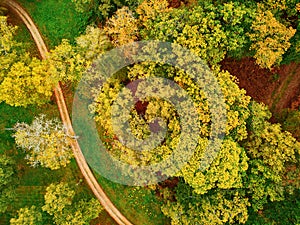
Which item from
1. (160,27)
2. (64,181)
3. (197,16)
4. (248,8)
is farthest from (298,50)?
(64,181)

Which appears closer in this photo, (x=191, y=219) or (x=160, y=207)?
(x=191, y=219)

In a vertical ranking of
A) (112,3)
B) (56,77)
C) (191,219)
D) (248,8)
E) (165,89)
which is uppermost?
(248,8)

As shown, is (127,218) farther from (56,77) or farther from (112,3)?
(112,3)

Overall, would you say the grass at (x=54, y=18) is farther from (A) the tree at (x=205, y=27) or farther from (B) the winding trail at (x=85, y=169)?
(A) the tree at (x=205, y=27)

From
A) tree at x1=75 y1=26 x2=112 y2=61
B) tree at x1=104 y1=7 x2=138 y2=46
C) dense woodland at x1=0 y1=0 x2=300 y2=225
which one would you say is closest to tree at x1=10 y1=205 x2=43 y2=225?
dense woodland at x1=0 y1=0 x2=300 y2=225

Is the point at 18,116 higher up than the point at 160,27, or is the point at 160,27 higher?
the point at 160,27

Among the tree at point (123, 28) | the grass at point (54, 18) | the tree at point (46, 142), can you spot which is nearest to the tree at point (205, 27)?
the tree at point (123, 28)

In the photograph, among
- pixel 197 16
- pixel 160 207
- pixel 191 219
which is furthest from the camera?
pixel 160 207

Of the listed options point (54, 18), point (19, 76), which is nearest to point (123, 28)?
point (19, 76)

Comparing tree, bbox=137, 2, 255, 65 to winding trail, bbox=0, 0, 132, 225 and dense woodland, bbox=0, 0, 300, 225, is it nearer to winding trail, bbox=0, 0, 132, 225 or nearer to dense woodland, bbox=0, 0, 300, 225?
dense woodland, bbox=0, 0, 300, 225
